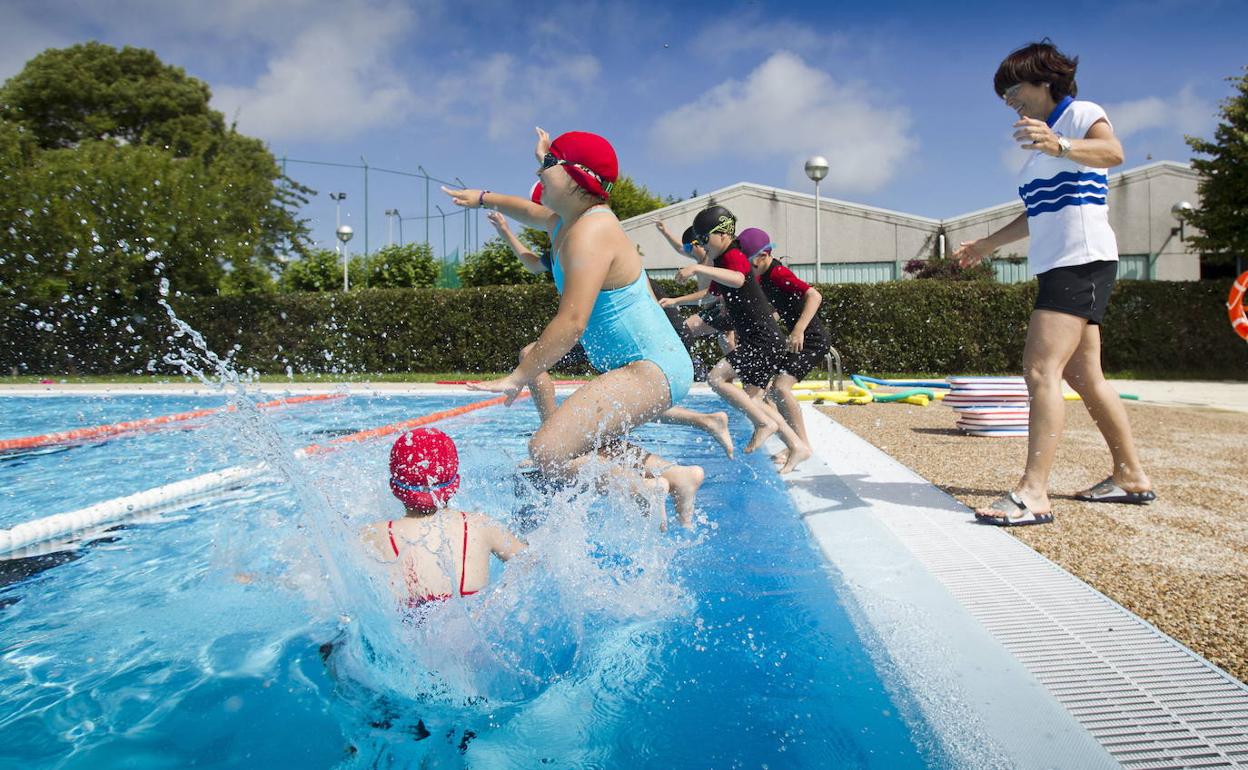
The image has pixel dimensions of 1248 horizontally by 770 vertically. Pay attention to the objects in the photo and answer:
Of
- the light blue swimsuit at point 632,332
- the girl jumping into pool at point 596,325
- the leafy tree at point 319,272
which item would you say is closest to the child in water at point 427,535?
the girl jumping into pool at point 596,325

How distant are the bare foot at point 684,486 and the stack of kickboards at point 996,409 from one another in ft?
14.0

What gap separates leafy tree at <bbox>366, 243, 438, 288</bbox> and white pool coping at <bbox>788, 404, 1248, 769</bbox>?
2624cm

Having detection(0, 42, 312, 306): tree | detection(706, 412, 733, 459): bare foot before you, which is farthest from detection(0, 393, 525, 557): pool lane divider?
detection(0, 42, 312, 306): tree

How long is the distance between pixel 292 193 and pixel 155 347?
16554 mm

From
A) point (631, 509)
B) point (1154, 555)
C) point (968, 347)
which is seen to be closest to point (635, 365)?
point (631, 509)

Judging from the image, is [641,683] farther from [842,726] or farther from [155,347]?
[155,347]

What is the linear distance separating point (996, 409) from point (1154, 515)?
3447mm

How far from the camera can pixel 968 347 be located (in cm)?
1630

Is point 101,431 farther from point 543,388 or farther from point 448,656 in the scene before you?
point 448,656

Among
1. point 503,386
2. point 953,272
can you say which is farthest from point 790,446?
point 953,272

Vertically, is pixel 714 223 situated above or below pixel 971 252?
above

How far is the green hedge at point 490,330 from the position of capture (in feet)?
52.5

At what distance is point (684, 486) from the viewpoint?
3.98m

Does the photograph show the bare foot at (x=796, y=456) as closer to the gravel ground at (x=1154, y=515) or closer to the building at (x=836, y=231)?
the gravel ground at (x=1154, y=515)
